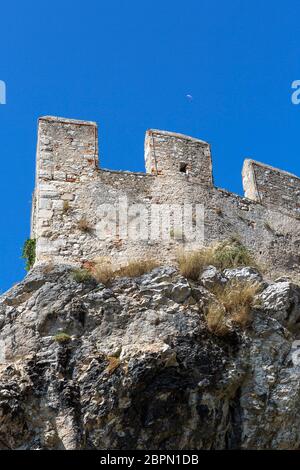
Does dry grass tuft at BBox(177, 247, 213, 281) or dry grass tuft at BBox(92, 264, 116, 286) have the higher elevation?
dry grass tuft at BBox(177, 247, 213, 281)

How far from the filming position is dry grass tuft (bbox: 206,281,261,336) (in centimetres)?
1508

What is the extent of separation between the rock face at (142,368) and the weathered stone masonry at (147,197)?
44.0 inches

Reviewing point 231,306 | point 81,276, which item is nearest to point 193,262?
point 231,306

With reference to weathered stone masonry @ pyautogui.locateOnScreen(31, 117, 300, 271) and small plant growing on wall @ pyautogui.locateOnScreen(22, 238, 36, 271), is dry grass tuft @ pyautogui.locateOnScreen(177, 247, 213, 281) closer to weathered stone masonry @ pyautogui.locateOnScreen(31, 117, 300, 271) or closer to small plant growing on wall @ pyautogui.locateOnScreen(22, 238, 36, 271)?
weathered stone masonry @ pyautogui.locateOnScreen(31, 117, 300, 271)

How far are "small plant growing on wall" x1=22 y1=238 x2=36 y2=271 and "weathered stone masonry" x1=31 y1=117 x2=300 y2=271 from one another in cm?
27

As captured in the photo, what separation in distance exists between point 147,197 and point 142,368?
172 inches

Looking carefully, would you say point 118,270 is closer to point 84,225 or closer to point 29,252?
point 84,225

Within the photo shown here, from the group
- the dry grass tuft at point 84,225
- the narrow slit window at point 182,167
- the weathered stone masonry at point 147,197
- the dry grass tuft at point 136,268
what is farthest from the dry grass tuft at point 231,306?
the narrow slit window at point 182,167

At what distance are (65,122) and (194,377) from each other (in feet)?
20.6

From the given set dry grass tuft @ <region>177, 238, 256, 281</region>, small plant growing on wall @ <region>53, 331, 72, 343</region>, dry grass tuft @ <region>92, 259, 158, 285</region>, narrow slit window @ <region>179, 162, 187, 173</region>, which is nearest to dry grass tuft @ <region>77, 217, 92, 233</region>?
dry grass tuft @ <region>92, 259, 158, 285</region>

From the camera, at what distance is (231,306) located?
615 inches

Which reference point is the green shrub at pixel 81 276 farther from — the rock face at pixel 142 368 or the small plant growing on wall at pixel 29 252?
the small plant growing on wall at pixel 29 252
